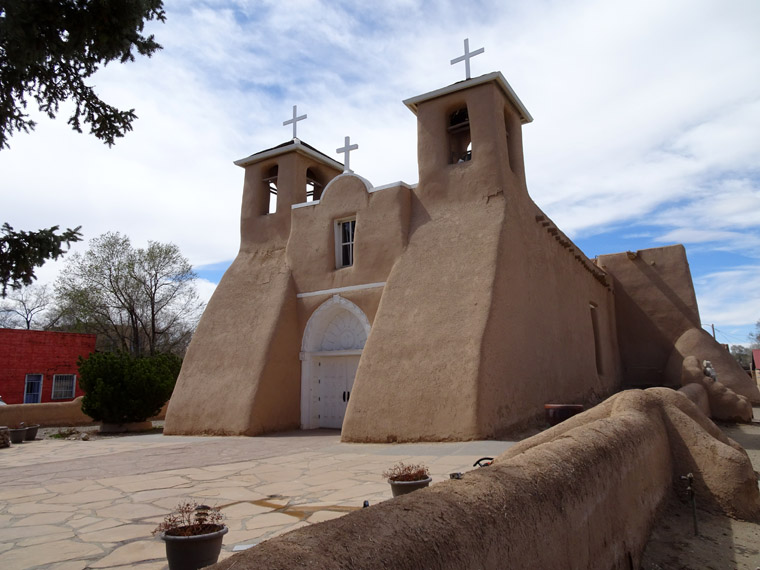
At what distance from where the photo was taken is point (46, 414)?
1623 cm

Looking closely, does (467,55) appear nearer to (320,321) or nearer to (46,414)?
(320,321)

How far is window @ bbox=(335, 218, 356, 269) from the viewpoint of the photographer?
13117 millimetres

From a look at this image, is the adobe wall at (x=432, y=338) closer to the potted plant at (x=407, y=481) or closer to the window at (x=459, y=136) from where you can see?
the window at (x=459, y=136)

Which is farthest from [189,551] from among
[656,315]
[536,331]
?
[656,315]

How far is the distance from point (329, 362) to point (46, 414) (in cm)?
964

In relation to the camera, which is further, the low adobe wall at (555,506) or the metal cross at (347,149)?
the metal cross at (347,149)

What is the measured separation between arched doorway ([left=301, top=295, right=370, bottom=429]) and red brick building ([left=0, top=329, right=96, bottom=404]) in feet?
42.8

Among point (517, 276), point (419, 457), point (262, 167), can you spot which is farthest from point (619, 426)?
point (262, 167)

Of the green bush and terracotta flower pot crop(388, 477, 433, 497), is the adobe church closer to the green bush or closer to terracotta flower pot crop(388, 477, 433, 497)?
the green bush

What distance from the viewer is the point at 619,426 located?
422 centimetres

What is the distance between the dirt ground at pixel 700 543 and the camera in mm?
4035

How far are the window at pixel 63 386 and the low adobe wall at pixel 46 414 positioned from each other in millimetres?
6360

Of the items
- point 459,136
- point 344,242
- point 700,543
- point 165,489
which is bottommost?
point 700,543

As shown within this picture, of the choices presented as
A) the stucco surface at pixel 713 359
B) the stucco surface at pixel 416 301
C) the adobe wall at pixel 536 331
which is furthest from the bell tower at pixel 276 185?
the stucco surface at pixel 713 359
